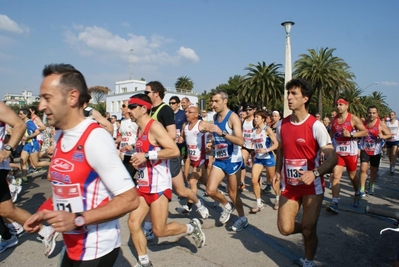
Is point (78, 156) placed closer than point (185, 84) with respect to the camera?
Yes

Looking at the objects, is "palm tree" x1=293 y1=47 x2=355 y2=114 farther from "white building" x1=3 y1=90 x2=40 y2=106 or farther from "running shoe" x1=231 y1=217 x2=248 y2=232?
"white building" x1=3 y1=90 x2=40 y2=106

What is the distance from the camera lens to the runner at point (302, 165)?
12.1ft

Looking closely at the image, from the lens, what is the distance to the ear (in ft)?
6.42

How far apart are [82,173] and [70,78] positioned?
23.0 inches

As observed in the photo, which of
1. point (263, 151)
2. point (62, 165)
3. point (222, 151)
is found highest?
point (62, 165)

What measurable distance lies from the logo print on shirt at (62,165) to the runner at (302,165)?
8.25ft

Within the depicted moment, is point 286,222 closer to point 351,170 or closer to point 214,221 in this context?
point 214,221

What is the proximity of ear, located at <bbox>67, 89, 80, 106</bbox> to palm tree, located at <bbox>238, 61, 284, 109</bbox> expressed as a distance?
44.0 metres

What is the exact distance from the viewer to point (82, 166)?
6.31 feet

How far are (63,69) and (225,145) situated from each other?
142 inches

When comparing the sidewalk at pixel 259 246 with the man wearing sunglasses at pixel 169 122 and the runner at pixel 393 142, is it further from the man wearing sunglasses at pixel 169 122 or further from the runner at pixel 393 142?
the runner at pixel 393 142

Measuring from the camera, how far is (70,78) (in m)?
1.97

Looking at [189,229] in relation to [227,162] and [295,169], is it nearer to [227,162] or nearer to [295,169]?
[227,162]

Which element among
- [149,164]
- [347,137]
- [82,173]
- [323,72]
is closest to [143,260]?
[149,164]
